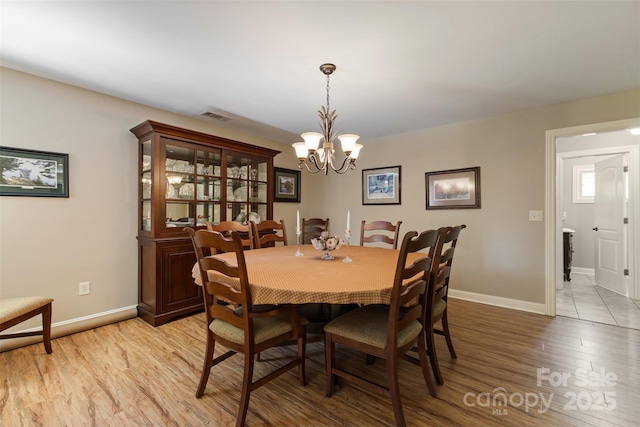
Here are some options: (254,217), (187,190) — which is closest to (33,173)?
(187,190)

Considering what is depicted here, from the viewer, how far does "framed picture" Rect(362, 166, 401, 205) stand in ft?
13.7

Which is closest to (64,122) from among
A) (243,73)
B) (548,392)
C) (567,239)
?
(243,73)

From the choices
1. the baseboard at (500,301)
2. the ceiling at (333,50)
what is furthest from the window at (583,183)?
the baseboard at (500,301)

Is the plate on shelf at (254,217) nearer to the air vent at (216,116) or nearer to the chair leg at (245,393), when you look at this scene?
the air vent at (216,116)

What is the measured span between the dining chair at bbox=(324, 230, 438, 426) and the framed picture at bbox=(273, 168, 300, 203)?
3053mm

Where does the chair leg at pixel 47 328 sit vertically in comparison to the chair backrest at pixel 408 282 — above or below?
below

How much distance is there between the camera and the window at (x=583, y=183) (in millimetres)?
4918

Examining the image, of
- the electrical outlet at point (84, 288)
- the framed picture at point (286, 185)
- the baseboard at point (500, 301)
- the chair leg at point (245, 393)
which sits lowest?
the baseboard at point (500, 301)

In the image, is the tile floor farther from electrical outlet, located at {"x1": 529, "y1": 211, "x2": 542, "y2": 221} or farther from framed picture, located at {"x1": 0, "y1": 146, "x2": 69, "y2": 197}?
framed picture, located at {"x1": 0, "y1": 146, "x2": 69, "y2": 197}

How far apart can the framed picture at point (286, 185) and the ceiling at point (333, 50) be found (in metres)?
1.61

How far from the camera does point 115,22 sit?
5.62 feet

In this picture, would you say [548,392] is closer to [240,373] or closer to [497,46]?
[240,373]

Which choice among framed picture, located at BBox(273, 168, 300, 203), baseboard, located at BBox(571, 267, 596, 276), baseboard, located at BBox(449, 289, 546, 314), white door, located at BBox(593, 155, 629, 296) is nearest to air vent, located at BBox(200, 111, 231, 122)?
framed picture, located at BBox(273, 168, 300, 203)

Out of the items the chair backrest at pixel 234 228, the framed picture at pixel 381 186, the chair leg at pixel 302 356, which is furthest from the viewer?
the framed picture at pixel 381 186
